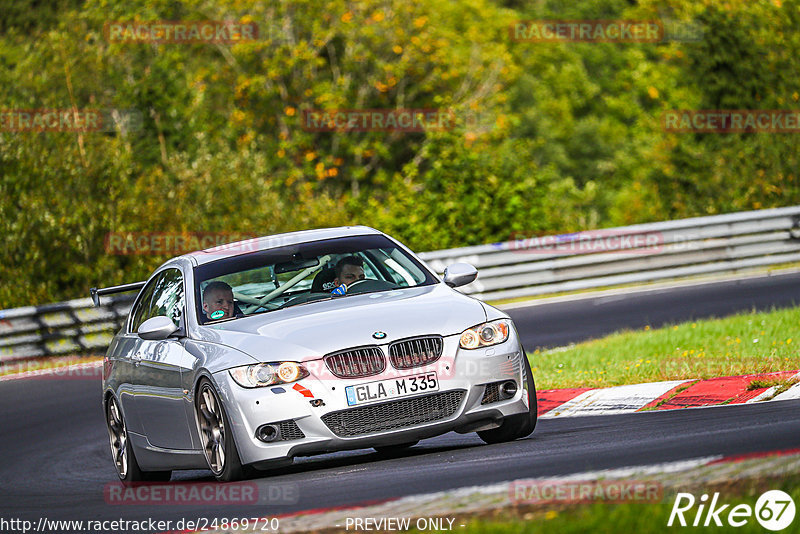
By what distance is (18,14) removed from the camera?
1788 inches

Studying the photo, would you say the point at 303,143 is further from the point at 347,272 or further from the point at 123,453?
the point at 347,272

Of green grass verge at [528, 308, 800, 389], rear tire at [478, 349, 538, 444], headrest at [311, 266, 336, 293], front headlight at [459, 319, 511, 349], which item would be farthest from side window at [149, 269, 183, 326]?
green grass verge at [528, 308, 800, 389]

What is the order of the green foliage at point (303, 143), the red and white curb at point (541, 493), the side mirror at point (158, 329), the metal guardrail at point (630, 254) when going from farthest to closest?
the green foliage at point (303, 143) < the metal guardrail at point (630, 254) < the side mirror at point (158, 329) < the red and white curb at point (541, 493)

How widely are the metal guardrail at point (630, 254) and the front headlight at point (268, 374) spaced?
14.3 m

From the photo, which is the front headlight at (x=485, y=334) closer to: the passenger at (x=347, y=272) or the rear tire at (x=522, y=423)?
the rear tire at (x=522, y=423)

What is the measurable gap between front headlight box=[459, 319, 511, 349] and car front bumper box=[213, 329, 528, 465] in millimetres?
53

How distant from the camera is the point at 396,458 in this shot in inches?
346

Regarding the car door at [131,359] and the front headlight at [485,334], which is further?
Result: the car door at [131,359]

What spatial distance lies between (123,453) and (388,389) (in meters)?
2.78

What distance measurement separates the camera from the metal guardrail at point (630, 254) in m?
22.5

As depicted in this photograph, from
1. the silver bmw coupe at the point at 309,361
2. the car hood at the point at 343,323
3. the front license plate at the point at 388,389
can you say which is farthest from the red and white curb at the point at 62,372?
the front license plate at the point at 388,389

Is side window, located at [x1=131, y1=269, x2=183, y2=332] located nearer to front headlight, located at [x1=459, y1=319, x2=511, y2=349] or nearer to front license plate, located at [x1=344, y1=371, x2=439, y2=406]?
front license plate, located at [x1=344, y1=371, x2=439, y2=406]

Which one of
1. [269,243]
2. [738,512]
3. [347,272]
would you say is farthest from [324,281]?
[738,512]

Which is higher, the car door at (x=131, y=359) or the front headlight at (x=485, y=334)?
the front headlight at (x=485, y=334)
